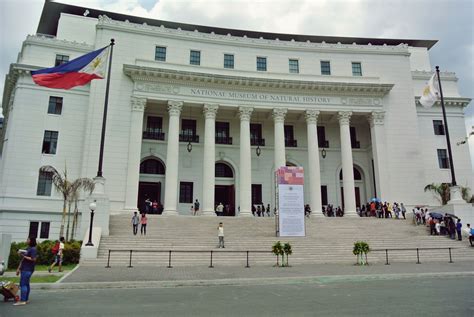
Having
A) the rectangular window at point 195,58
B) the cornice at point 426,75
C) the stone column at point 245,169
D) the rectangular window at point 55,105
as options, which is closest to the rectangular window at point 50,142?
the rectangular window at point 55,105

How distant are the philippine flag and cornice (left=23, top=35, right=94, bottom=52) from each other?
13.8m

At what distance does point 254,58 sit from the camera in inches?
1544

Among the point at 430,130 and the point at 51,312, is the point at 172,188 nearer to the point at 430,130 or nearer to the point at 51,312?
the point at 51,312

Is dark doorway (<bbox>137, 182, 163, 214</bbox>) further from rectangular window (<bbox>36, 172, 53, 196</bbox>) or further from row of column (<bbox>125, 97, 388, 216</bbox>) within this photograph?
rectangular window (<bbox>36, 172, 53, 196</bbox>)

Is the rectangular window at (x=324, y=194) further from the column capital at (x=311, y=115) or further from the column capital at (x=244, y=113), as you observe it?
the column capital at (x=244, y=113)

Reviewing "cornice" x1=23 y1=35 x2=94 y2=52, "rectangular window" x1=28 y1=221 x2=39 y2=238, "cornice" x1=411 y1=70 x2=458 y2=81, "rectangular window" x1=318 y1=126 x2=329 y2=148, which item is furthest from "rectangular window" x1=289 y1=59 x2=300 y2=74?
"rectangular window" x1=28 y1=221 x2=39 y2=238

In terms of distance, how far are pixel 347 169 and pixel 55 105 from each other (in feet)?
94.8

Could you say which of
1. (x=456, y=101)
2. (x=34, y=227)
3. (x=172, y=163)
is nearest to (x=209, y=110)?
(x=172, y=163)

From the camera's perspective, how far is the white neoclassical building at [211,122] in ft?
106

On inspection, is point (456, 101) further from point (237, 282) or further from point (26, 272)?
point (26, 272)

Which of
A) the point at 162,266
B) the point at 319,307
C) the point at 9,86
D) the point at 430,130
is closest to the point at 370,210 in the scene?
the point at 430,130

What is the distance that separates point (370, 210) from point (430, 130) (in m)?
14.0

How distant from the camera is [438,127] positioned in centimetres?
4156

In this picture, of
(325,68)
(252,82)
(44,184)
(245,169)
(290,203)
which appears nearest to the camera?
(290,203)
